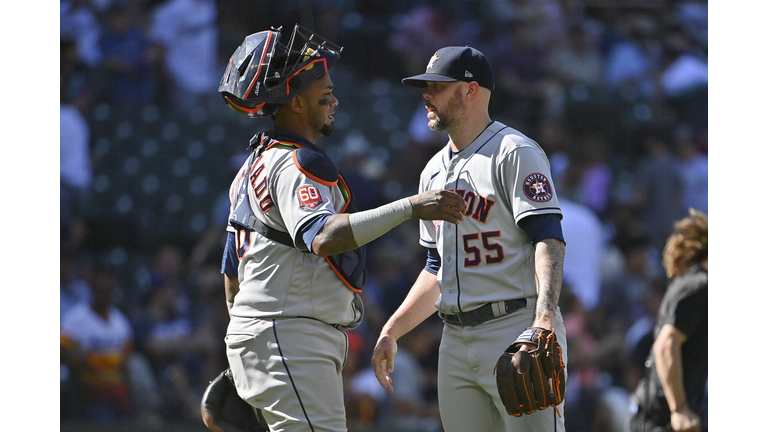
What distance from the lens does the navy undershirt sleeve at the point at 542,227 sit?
2721mm

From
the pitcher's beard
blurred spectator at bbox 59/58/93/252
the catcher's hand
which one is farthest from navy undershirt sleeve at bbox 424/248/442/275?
blurred spectator at bbox 59/58/93/252

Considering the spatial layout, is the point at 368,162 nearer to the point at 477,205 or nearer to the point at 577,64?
the point at 577,64

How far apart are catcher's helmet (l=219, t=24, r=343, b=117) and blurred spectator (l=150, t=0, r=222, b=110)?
5183mm

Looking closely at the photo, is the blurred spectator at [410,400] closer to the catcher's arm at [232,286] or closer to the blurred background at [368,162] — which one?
the blurred background at [368,162]

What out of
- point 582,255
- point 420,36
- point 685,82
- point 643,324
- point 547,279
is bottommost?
point 643,324

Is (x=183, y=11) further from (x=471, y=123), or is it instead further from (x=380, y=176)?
(x=471, y=123)

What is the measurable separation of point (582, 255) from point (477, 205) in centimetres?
440

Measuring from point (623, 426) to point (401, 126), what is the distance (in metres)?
3.48

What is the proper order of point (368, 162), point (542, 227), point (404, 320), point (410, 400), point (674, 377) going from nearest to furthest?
point (542, 227)
point (404, 320)
point (674, 377)
point (410, 400)
point (368, 162)

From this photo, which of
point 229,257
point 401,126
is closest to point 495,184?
point 229,257

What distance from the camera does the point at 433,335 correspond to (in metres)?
6.89

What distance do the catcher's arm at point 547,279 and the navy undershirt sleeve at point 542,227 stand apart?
0.02 meters

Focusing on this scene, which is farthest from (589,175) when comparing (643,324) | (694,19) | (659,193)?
(694,19)

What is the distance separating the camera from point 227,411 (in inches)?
119
